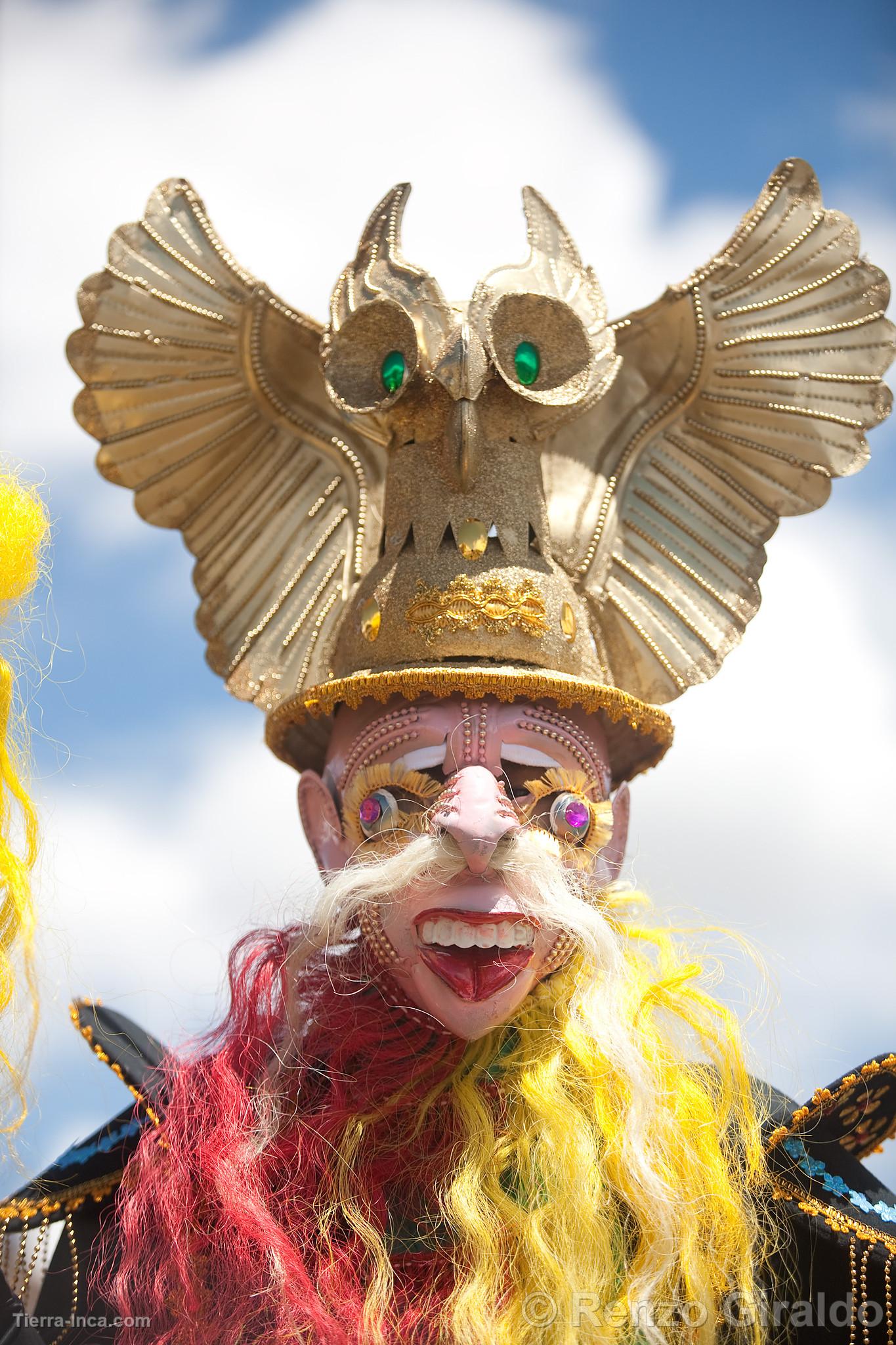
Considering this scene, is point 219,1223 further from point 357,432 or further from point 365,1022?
point 357,432

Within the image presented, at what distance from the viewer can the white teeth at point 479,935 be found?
2.96 metres

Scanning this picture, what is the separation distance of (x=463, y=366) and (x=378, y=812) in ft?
3.34

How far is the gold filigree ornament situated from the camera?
322cm

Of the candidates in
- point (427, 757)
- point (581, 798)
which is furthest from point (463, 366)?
point (581, 798)

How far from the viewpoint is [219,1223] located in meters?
2.90

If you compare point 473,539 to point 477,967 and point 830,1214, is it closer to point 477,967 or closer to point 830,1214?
point 477,967

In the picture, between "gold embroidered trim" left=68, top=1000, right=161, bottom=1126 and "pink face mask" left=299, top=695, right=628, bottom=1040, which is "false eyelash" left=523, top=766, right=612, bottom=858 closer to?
"pink face mask" left=299, top=695, right=628, bottom=1040

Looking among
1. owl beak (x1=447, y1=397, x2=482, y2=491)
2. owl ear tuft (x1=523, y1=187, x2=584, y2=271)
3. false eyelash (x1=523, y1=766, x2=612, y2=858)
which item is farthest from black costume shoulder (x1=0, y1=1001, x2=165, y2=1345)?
owl ear tuft (x1=523, y1=187, x2=584, y2=271)

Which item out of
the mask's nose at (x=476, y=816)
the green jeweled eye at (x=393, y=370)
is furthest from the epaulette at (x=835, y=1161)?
the green jeweled eye at (x=393, y=370)

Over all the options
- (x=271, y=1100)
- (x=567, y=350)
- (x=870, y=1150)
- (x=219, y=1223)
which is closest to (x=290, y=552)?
(x=567, y=350)

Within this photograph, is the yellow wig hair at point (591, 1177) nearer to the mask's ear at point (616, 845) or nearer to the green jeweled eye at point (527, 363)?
the mask's ear at point (616, 845)

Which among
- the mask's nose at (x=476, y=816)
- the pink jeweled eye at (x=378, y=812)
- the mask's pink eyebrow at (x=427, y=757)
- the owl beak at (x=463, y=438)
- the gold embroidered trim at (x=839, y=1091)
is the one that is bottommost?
the gold embroidered trim at (x=839, y=1091)

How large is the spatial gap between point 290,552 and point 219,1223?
1742 mm

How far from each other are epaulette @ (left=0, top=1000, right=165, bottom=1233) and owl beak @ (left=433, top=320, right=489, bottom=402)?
1.64 m
